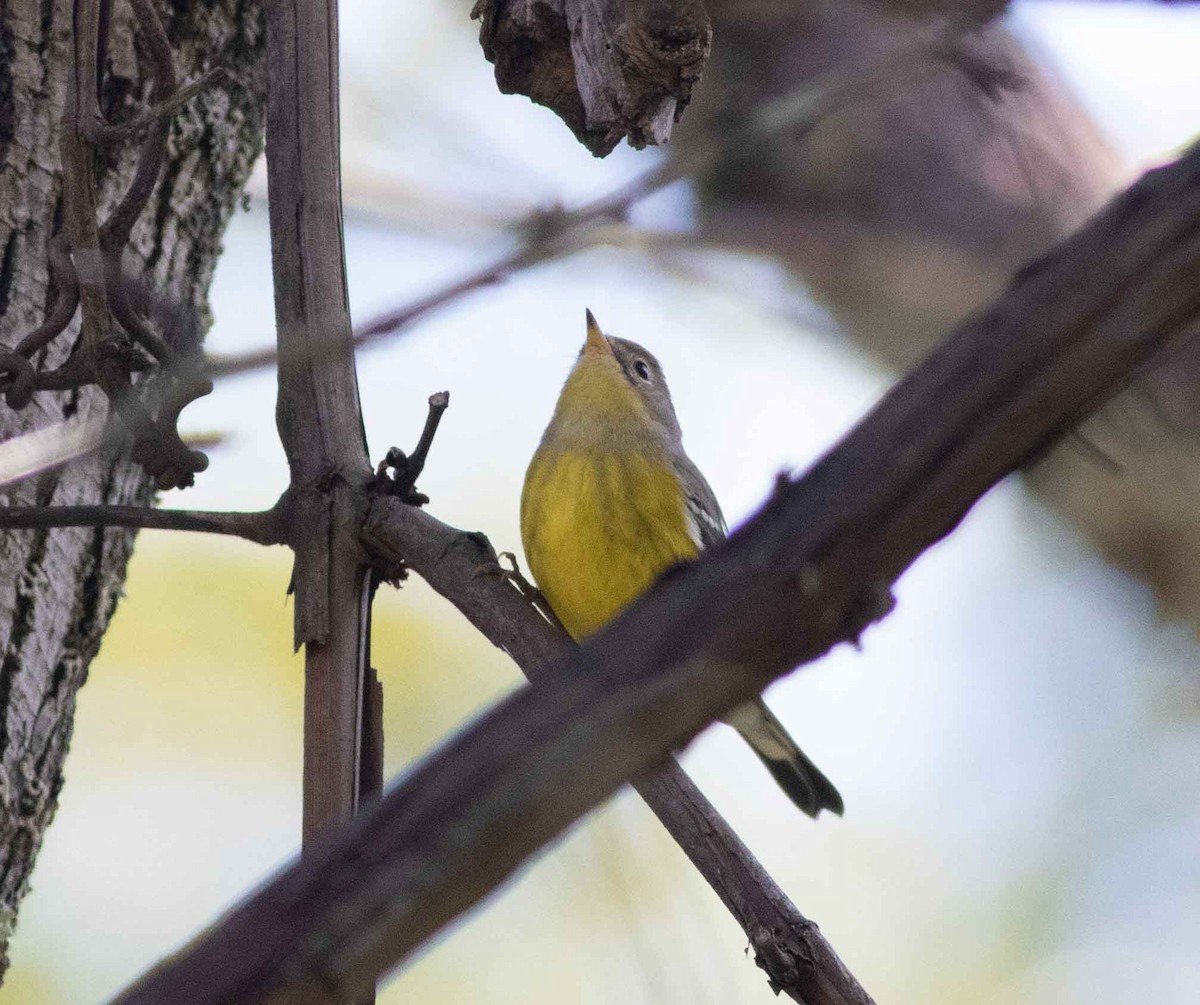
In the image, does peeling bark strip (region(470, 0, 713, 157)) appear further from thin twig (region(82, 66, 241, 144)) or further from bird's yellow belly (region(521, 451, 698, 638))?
bird's yellow belly (region(521, 451, 698, 638))

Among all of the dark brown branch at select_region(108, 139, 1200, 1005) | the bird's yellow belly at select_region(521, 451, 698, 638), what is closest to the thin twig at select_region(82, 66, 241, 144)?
the dark brown branch at select_region(108, 139, 1200, 1005)

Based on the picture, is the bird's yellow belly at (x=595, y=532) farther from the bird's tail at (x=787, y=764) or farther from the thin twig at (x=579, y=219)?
the thin twig at (x=579, y=219)

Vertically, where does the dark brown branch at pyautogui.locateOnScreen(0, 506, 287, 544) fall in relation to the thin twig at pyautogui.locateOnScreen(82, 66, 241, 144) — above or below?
below

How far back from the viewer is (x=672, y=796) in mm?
2396

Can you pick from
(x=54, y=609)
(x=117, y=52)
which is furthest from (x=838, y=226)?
(x=54, y=609)

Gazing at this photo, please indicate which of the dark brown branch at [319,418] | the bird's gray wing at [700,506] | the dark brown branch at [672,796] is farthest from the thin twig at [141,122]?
the bird's gray wing at [700,506]

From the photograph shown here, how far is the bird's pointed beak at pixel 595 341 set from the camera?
5488 millimetres

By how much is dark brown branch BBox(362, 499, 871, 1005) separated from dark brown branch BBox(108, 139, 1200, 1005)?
980 millimetres

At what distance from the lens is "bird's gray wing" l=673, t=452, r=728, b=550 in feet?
15.3

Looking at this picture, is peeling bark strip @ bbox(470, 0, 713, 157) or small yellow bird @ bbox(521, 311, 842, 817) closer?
peeling bark strip @ bbox(470, 0, 713, 157)

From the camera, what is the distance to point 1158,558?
6.09 meters

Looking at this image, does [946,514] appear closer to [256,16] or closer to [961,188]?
[256,16]

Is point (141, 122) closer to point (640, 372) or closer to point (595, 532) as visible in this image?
point (595, 532)

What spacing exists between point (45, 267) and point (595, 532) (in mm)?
1773
